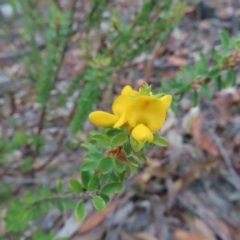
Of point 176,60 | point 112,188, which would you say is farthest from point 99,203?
point 176,60

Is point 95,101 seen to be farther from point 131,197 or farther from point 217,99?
point 217,99

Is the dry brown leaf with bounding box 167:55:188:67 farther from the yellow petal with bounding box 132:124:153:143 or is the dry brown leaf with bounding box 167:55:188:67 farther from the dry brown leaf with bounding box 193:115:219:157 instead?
the yellow petal with bounding box 132:124:153:143

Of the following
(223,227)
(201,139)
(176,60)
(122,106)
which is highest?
(122,106)

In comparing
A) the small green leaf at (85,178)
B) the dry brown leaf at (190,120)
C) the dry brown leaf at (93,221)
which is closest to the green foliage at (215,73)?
the small green leaf at (85,178)

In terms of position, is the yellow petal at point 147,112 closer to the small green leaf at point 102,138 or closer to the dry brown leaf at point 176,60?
the small green leaf at point 102,138

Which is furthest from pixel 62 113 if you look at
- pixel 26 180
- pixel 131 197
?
pixel 131 197

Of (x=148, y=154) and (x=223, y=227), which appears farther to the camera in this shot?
(x=148, y=154)

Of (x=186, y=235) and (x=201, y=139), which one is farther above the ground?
(x=201, y=139)

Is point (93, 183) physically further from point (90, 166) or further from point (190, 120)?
point (190, 120)

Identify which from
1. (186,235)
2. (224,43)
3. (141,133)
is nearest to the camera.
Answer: (141,133)
